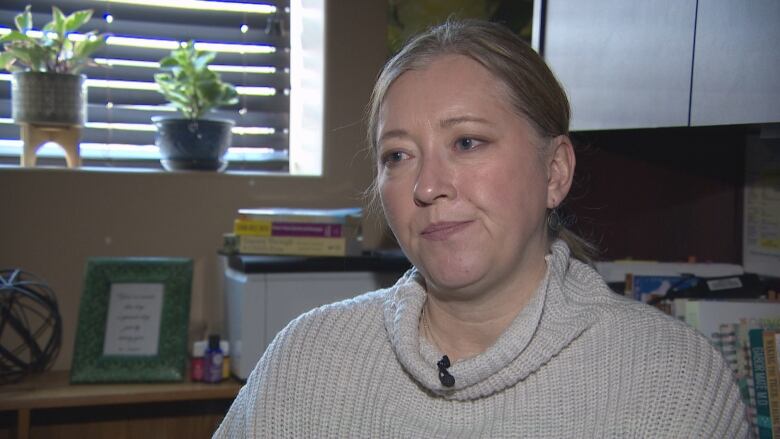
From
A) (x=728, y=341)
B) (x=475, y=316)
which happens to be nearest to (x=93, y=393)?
(x=475, y=316)

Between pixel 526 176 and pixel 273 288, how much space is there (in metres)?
1.01

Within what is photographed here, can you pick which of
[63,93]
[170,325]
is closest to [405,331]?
[170,325]

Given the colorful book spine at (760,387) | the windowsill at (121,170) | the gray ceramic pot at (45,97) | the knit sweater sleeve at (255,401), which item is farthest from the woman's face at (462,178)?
the gray ceramic pot at (45,97)

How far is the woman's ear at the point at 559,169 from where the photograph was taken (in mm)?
1188

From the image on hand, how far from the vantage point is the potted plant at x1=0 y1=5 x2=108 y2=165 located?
220 cm

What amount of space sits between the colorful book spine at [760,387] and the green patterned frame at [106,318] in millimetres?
1279

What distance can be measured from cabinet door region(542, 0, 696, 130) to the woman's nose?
51cm

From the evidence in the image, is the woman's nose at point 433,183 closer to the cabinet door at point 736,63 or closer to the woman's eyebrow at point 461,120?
the woman's eyebrow at point 461,120

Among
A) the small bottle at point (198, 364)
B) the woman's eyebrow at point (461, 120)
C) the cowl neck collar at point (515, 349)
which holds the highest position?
the woman's eyebrow at point (461, 120)

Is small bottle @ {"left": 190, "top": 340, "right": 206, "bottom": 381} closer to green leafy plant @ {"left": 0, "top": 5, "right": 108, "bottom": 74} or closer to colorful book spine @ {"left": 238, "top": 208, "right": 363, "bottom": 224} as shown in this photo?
colorful book spine @ {"left": 238, "top": 208, "right": 363, "bottom": 224}

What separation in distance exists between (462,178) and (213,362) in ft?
3.71

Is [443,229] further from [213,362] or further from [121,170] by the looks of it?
[121,170]

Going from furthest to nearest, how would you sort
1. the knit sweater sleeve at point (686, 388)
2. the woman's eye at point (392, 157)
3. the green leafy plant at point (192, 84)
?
the green leafy plant at point (192, 84), the woman's eye at point (392, 157), the knit sweater sleeve at point (686, 388)

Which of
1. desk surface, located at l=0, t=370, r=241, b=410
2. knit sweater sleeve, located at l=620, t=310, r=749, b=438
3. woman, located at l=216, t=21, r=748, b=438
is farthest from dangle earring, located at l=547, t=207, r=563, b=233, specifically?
desk surface, located at l=0, t=370, r=241, b=410
